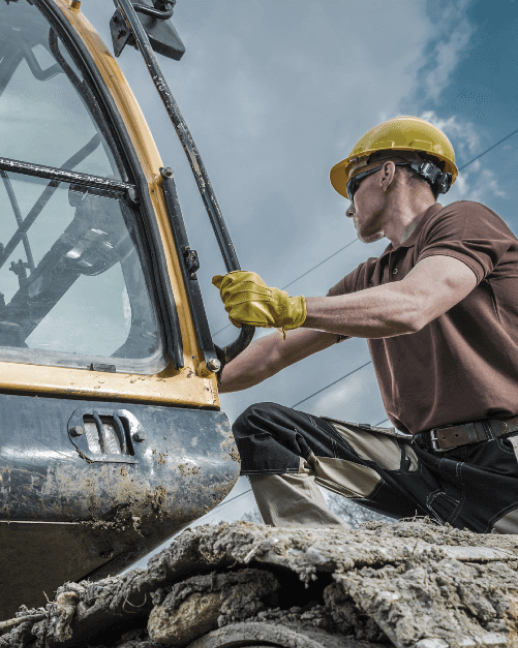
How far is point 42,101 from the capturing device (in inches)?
82.7

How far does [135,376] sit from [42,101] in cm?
100

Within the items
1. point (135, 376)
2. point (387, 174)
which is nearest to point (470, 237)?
point (387, 174)

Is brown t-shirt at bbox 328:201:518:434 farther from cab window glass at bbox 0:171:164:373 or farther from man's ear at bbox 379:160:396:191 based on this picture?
cab window glass at bbox 0:171:164:373

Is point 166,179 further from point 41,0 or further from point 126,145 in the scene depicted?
point 41,0

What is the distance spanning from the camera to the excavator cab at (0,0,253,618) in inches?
56.9

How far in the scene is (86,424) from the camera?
1.50 meters

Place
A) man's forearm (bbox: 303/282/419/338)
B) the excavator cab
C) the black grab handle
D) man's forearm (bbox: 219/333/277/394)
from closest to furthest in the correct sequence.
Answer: the excavator cab
the black grab handle
man's forearm (bbox: 303/282/419/338)
man's forearm (bbox: 219/333/277/394)

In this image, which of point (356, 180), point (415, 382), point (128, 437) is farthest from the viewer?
point (356, 180)

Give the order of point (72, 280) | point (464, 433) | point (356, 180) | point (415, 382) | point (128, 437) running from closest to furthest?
point (128, 437)
point (72, 280)
point (464, 433)
point (415, 382)
point (356, 180)

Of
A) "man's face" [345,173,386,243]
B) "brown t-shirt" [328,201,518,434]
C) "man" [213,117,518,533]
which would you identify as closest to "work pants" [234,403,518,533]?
"man" [213,117,518,533]

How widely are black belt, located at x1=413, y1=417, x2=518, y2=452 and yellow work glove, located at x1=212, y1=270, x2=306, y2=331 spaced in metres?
0.75

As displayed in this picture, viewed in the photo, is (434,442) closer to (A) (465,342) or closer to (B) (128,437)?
(A) (465,342)

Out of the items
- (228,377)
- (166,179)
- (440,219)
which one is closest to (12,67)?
(166,179)

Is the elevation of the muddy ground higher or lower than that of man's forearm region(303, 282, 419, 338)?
lower
